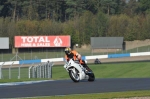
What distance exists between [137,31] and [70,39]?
1494 centimetres

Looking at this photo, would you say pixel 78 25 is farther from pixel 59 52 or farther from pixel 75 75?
pixel 75 75

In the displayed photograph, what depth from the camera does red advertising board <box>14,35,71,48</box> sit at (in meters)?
87.4

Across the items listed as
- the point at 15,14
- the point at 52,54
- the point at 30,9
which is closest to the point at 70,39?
the point at 52,54

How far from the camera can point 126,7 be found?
145625mm

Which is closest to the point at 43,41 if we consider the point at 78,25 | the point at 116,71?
the point at 78,25

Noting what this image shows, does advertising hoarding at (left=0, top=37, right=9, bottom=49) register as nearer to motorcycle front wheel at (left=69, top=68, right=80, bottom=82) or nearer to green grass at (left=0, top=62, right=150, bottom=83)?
green grass at (left=0, top=62, right=150, bottom=83)

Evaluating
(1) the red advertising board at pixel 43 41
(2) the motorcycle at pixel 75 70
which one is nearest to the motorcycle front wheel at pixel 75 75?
(2) the motorcycle at pixel 75 70

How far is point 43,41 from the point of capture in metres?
87.8

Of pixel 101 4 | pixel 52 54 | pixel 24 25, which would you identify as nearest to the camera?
pixel 52 54

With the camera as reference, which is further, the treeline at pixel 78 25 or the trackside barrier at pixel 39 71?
the treeline at pixel 78 25

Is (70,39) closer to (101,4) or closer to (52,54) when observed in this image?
(52,54)

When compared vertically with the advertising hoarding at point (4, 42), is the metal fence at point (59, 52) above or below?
Answer: below

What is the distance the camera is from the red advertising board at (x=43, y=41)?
87.4 metres

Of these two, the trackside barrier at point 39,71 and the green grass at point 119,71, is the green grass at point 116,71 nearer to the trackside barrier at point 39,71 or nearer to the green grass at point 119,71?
the green grass at point 119,71
